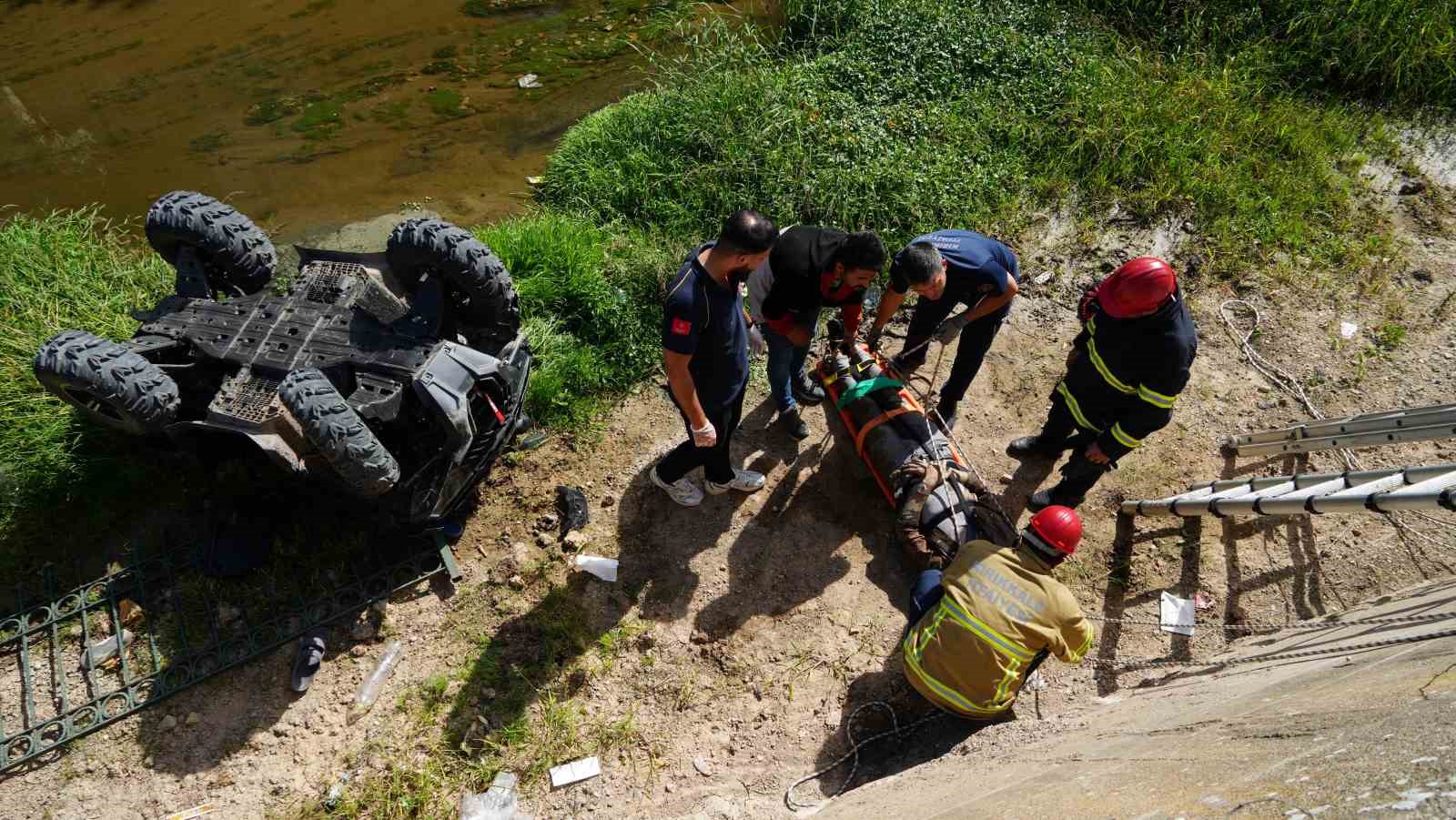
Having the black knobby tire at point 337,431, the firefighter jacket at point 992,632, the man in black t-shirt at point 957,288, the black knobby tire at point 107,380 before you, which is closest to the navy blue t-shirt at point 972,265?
the man in black t-shirt at point 957,288

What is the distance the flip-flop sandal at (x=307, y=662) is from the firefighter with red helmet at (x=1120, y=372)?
4.04 m

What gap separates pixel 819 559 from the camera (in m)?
4.36

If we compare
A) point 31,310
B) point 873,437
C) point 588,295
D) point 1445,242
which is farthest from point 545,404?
point 1445,242

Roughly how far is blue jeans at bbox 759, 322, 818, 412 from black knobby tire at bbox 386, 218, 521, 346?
1.43m

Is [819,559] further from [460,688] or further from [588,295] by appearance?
[588,295]

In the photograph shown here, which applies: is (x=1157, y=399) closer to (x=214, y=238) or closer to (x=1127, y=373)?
(x=1127, y=373)

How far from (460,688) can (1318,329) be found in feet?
20.2

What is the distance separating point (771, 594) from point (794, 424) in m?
1.14

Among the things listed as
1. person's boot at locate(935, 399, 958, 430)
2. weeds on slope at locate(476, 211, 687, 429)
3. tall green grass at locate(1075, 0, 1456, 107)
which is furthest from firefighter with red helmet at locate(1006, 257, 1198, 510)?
tall green grass at locate(1075, 0, 1456, 107)

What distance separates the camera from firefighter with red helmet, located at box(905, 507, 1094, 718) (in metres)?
3.30

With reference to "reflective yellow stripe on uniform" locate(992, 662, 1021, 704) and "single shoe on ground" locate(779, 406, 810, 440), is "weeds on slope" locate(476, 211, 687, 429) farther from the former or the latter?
"reflective yellow stripe on uniform" locate(992, 662, 1021, 704)

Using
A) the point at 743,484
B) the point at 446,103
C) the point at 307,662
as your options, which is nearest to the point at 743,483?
the point at 743,484

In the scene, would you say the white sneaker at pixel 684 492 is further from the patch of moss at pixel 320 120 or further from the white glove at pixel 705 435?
the patch of moss at pixel 320 120

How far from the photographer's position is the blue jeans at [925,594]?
3.71 metres
